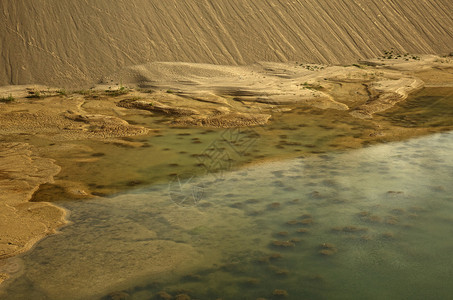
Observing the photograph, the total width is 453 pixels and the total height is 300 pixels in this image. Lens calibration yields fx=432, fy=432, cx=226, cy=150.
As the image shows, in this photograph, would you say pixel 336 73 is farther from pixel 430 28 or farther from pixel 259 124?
pixel 430 28

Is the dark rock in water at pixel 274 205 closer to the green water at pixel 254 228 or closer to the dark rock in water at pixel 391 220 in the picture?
the green water at pixel 254 228

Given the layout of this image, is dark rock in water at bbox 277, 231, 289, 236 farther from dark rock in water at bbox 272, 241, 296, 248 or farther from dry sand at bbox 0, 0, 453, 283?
dry sand at bbox 0, 0, 453, 283

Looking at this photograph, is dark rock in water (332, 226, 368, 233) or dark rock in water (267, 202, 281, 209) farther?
dark rock in water (267, 202, 281, 209)

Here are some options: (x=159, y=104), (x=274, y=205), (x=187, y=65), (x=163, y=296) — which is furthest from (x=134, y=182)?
(x=187, y=65)

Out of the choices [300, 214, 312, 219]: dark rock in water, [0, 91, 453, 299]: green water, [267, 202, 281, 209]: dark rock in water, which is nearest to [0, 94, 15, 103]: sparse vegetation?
[0, 91, 453, 299]: green water

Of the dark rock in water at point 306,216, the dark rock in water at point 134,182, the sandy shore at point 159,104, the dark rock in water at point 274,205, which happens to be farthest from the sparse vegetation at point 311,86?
the dark rock in water at point 306,216

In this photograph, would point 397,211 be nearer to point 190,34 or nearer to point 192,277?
point 192,277
